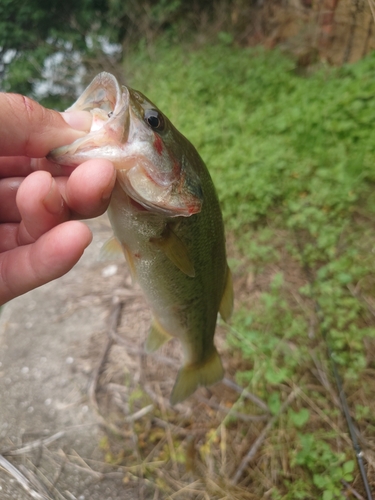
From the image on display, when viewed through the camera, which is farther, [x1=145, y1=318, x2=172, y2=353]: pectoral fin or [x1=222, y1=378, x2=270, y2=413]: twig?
[x1=222, y1=378, x2=270, y2=413]: twig

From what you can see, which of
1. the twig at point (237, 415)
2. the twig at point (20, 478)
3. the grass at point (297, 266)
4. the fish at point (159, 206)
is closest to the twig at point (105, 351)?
the grass at point (297, 266)

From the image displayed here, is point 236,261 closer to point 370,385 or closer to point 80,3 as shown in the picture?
point 370,385

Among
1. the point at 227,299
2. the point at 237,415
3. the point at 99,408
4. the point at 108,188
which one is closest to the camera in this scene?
the point at 108,188

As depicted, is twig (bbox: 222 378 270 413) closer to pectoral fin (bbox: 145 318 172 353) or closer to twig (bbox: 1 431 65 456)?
pectoral fin (bbox: 145 318 172 353)

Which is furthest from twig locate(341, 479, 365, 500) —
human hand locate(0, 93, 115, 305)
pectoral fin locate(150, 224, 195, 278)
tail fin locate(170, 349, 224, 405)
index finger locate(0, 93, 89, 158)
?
index finger locate(0, 93, 89, 158)

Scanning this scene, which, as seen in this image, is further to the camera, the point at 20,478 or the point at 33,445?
the point at 33,445

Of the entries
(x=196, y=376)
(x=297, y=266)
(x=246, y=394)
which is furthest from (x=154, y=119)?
(x=297, y=266)

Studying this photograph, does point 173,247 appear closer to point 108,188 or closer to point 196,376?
point 108,188

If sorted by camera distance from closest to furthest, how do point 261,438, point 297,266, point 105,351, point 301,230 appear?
1. point 261,438
2. point 105,351
3. point 297,266
4. point 301,230
